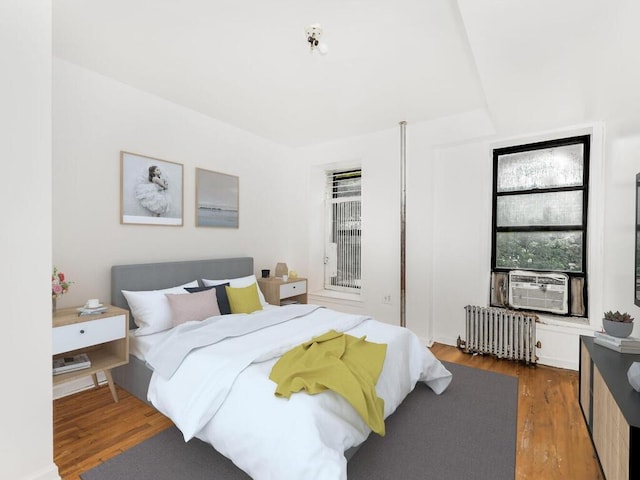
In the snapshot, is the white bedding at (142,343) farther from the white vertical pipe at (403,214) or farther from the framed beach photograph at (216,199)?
the white vertical pipe at (403,214)

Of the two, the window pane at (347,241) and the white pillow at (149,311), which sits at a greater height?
the window pane at (347,241)

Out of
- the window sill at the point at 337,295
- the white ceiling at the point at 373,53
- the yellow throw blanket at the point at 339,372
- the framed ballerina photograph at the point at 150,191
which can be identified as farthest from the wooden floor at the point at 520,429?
the white ceiling at the point at 373,53

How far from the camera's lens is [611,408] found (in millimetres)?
1483

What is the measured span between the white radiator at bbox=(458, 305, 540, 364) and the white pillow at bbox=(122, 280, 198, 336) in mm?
3102

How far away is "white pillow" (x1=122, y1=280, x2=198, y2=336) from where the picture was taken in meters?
2.70

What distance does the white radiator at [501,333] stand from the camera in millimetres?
3232

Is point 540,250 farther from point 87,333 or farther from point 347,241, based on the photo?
point 87,333

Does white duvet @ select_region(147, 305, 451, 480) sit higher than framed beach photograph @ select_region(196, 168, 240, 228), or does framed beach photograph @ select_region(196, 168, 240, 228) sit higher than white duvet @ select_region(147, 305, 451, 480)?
framed beach photograph @ select_region(196, 168, 240, 228)

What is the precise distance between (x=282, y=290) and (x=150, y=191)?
190cm

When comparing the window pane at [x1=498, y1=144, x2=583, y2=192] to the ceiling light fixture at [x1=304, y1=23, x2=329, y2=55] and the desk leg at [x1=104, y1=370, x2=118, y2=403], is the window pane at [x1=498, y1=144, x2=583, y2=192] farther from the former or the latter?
the desk leg at [x1=104, y1=370, x2=118, y2=403]

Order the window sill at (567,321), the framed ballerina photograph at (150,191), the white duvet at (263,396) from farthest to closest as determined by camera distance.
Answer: the window sill at (567,321) < the framed ballerina photograph at (150,191) < the white duvet at (263,396)

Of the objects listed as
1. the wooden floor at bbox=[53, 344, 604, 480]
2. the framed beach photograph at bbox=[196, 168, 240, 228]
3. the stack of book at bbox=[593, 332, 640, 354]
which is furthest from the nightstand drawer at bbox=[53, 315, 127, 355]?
the stack of book at bbox=[593, 332, 640, 354]

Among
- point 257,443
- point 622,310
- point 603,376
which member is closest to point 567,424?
point 603,376

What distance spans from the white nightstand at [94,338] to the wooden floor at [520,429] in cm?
23
